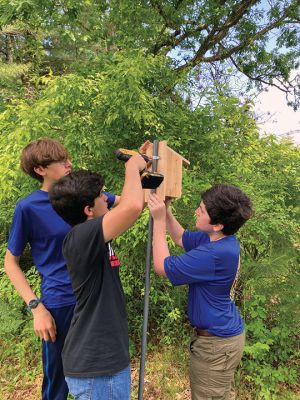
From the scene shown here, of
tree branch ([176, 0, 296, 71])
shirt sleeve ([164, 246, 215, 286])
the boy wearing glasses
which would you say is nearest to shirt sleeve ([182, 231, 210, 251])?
shirt sleeve ([164, 246, 215, 286])

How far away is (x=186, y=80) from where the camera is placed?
148 inches

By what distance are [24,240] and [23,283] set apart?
26 centimetres

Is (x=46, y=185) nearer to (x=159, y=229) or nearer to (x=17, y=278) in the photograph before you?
(x=17, y=278)

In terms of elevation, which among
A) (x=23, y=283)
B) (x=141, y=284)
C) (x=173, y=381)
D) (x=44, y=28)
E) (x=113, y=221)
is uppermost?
(x=44, y=28)


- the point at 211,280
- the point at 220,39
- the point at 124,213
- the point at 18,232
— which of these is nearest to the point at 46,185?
the point at 18,232

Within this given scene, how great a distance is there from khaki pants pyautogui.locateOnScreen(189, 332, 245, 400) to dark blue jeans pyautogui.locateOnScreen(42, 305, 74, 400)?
765 millimetres

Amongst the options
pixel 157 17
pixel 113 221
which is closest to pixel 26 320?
pixel 113 221

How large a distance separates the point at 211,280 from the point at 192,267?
141 mm

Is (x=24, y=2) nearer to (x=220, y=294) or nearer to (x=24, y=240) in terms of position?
(x=24, y=240)

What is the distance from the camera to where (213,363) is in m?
2.06

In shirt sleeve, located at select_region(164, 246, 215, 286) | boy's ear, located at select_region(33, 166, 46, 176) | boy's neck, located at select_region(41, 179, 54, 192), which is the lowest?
shirt sleeve, located at select_region(164, 246, 215, 286)

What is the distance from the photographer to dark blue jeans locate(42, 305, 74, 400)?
2.09 metres

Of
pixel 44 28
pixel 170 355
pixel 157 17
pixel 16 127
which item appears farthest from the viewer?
pixel 157 17

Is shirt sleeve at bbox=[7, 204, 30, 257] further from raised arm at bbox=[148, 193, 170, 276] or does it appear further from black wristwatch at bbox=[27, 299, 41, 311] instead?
raised arm at bbox=[148, 193, 170, 276]
